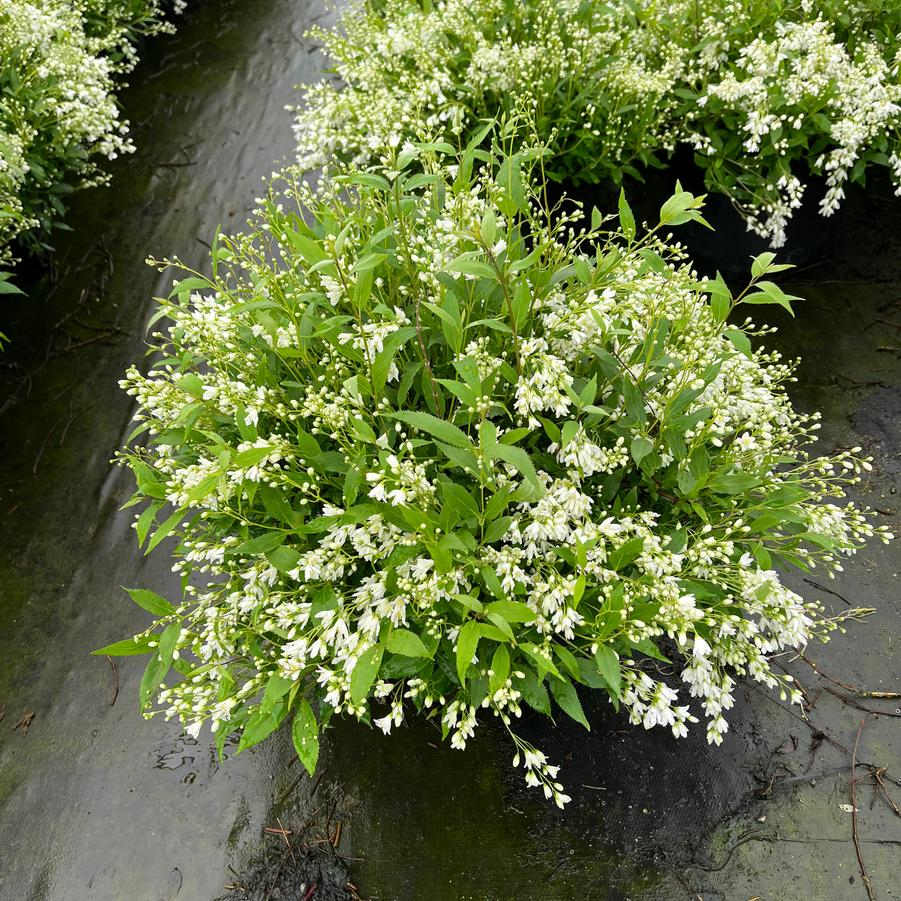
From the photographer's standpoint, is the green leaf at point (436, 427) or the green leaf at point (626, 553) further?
the green leaf at point (626, 553)

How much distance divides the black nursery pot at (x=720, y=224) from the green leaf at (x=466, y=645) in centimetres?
334

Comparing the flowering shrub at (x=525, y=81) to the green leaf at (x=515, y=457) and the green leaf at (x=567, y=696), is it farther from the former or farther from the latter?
the green leaf at (x=567, y=696)

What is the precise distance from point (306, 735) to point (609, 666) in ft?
2.90

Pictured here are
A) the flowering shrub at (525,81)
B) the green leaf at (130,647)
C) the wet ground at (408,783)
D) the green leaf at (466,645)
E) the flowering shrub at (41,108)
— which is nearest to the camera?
the green leaf at (466,645)

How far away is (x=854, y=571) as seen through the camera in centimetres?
341

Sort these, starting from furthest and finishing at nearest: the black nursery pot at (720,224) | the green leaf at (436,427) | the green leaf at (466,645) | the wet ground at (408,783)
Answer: the black nursery pot at (720,224) < the wet ground at (408,783) < the green leaf at (436,427) < the green leaf at (466,645)

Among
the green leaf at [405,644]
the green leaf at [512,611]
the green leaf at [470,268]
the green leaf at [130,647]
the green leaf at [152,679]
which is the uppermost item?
the green leaf at [470,268]

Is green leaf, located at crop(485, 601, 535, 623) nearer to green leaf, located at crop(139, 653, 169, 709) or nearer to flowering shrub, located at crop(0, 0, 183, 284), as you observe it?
green leaf, located at crop(139, 653, 169, 709)

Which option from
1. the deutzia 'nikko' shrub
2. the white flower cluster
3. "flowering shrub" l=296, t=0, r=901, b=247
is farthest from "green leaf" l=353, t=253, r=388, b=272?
the white flower cluster

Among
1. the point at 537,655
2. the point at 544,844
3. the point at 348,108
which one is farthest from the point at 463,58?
the point at 544,844

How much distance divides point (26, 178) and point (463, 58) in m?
2.81

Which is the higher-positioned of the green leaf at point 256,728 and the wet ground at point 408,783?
the green leaf at point 256,728

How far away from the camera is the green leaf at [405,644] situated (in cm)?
180

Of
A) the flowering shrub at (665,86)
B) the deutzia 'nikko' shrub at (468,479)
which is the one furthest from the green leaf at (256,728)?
the flowering shrub at (665,86)
